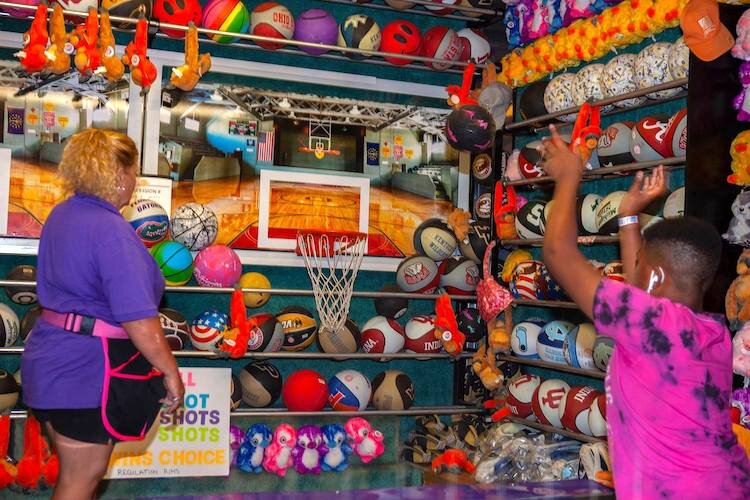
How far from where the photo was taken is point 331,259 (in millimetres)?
5734

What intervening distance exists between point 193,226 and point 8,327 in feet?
3.93

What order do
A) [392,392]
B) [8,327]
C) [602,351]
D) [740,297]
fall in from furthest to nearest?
[392,392], [8,327], [602,351], [740,297]

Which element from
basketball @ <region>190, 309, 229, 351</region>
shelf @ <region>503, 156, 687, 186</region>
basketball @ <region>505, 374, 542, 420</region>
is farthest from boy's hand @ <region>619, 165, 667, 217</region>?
basketball @ <region>190, 309, 229, 351</region>

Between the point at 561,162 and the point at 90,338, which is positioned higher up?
the point at 561,162

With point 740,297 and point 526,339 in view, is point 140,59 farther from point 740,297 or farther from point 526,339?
point 740,297

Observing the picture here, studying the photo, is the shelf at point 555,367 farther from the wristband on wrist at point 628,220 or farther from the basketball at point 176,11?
the basketball at point 176,11

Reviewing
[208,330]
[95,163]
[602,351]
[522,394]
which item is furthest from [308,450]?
[95,163]

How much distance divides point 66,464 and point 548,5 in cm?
404

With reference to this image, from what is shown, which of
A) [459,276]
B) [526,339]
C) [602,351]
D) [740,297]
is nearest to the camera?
[740,297]

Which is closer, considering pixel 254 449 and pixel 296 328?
pixel 254 449

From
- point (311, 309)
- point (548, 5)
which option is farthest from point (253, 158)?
point (548, 5)

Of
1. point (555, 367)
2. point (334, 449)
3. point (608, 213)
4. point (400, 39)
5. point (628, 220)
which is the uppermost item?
point (400, 39)

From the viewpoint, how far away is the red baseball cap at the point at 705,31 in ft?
12.6

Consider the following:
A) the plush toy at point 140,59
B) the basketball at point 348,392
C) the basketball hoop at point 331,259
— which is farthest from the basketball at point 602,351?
the plush toy at point 140,59
